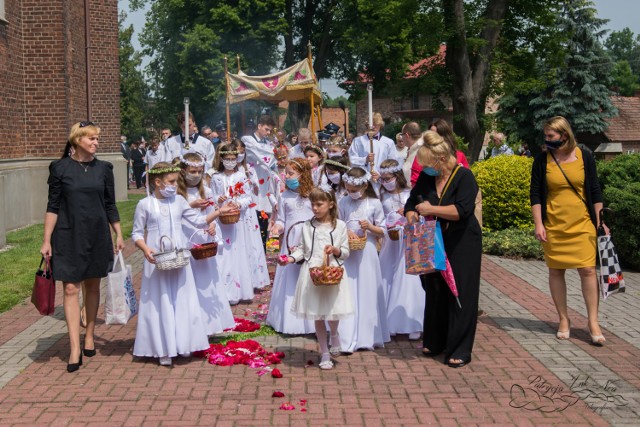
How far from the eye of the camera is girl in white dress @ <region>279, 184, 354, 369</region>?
703 cm

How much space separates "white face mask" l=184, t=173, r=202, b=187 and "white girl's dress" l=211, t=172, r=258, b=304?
4.65 ft

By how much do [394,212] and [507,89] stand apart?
16637 millimetres

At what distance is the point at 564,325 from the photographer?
26.5 ft

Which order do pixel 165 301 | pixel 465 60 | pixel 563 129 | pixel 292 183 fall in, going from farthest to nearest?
pixel 465 60 < pixel 292 183 < pixel 563 129 < pixel 165 301

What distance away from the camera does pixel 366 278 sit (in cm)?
784

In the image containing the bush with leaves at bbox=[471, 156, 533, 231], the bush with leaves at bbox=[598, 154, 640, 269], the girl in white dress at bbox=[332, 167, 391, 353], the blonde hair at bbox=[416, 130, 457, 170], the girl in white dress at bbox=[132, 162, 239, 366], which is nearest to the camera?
the blonde hair at bbox=[416, 130, 457, 170]

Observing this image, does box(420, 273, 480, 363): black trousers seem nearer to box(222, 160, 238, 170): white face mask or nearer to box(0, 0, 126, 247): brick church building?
box(222, 160, 238, 170): white face mask

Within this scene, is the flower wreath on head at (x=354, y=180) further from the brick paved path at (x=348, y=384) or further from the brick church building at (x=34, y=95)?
the brick church building at (x=34, y=95)

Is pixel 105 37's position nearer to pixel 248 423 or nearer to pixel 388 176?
pixel 388 176

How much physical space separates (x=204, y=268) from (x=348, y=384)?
2160 millimetres

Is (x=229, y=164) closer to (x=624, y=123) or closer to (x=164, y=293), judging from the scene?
(x=164, y=293)

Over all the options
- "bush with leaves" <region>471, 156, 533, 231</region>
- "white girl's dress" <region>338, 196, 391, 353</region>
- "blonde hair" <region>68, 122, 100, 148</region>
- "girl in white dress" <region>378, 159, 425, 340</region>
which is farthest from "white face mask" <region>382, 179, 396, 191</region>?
"bush with leaves" <region>471, 156, 533, 231</region>

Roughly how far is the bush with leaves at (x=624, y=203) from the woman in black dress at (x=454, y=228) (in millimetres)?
5306

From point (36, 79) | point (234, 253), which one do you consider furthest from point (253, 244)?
point (36, 79)
